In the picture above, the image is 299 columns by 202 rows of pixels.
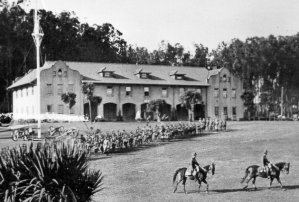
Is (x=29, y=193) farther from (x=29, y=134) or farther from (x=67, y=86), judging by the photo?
(x=67, y=86)

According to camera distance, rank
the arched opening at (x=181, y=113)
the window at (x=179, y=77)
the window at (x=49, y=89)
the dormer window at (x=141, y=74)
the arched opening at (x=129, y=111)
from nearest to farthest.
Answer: the window at (x=49, y=89), the arched opening at (x=129, y=111), the dormer window at (x=141, y=74), the arched opening at (x=181, y=113), the window at (x=179, y=77)

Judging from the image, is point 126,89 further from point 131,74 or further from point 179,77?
point 179,77

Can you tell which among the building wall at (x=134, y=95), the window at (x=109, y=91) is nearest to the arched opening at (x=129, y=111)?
the building wall at (x=134, y=95)

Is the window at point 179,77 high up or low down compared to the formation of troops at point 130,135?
up

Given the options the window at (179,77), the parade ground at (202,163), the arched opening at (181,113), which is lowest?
the parade ground at (202,163)

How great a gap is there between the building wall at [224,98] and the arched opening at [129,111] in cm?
1127

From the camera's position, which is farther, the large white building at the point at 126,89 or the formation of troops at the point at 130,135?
the large white building at the point at 126,89

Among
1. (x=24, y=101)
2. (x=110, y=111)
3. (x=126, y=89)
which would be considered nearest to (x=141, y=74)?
(x=126, y=89)

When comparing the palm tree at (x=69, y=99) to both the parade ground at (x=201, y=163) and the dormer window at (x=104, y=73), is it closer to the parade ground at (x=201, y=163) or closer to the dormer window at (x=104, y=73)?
the dormer window at (x=104, y=73)

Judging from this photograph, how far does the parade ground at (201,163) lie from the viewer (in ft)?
52.1

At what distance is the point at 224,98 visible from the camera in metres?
Answer: 69.5

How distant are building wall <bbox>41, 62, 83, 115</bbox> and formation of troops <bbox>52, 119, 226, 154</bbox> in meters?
20.4

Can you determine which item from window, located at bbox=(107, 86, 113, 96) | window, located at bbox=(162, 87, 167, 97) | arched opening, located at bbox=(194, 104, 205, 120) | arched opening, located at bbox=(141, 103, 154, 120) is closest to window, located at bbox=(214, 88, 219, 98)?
arched opening, located at bbox=(194, 104, 205, 120)

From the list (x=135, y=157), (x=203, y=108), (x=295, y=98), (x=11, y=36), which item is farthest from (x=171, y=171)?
(x=295, y=98)
